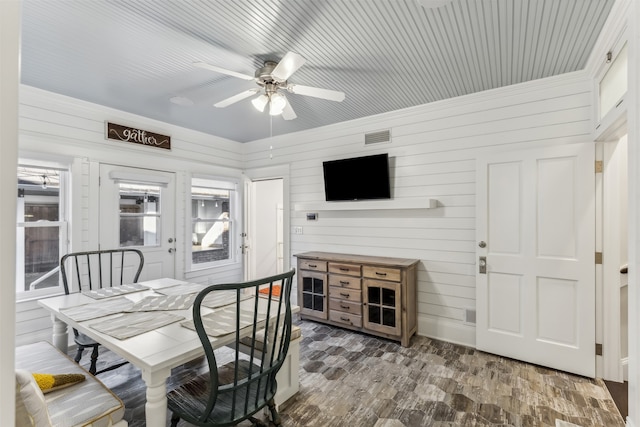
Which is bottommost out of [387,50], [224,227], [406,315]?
[406,315]

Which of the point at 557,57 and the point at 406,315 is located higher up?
the point at 557,57

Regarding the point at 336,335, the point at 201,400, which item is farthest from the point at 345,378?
the point at 201,400

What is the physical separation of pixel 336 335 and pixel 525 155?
108 inches

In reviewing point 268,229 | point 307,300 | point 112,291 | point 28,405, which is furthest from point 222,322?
point 268,229

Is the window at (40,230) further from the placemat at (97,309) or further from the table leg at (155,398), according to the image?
the table leg at (155,398)

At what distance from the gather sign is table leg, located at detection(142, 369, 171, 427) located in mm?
3227

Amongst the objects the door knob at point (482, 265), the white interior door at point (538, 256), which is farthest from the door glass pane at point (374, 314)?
the door knob at point (482, 265)

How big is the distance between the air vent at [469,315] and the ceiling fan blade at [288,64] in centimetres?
294

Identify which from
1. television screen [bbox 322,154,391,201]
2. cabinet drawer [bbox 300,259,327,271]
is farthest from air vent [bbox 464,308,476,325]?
cabinet drawer [bbox 300,259,327,271]

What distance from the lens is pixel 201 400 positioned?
163 centimetres

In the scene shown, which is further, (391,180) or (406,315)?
(391,180)

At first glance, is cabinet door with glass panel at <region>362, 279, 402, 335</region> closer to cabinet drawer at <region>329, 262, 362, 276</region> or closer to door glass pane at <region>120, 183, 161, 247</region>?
cabinet drawer at <region>329, 262, 362, 276</region>

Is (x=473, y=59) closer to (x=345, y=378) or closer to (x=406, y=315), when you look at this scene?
(x=406, y=315)

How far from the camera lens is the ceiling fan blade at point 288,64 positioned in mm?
1915
